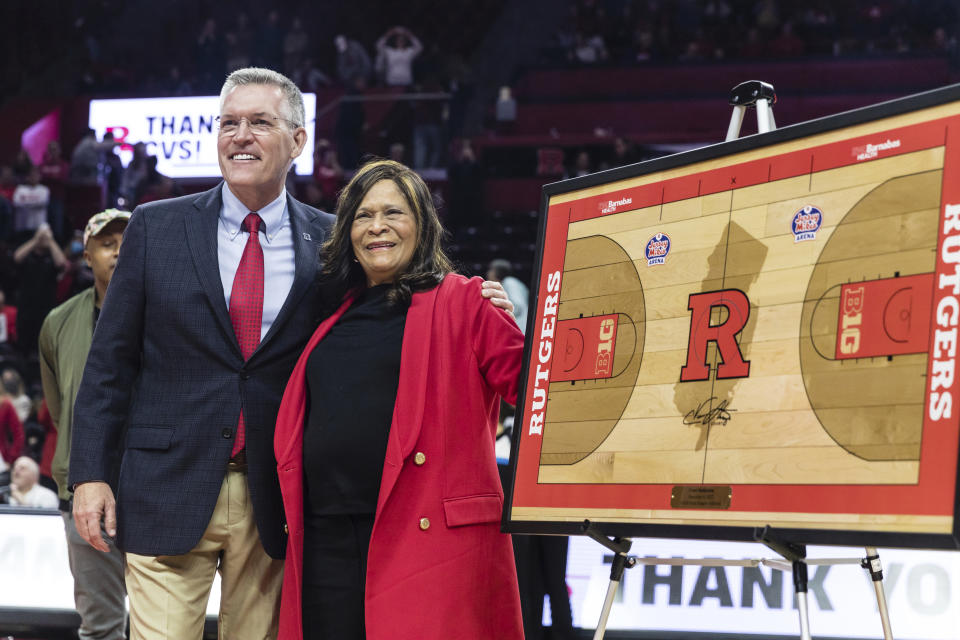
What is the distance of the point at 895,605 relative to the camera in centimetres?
403

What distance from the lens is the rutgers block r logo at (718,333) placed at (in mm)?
2061

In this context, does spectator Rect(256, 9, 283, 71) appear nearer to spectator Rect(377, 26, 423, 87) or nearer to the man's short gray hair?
spectator Rect(377, 26, 423, 87)

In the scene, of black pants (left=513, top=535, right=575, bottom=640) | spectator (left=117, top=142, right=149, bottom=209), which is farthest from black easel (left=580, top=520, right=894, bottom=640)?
spectator (left=117, top=142, right=149, bottom=209)

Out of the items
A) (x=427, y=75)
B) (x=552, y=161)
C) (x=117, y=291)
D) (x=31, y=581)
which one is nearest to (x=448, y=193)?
(x=552, y=161)

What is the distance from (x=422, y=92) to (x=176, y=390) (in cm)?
1067

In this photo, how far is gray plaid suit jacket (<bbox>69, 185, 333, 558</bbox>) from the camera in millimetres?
2494

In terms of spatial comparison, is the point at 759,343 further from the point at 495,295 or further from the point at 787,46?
the point at 787,46

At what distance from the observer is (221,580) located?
8.38 feet

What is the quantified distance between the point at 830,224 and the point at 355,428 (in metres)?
1.11

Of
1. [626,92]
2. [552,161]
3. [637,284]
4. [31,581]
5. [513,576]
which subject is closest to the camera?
[637,284]

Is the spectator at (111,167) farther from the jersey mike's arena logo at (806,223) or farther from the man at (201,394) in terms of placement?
the jersey mike's arena logo at (806,223)

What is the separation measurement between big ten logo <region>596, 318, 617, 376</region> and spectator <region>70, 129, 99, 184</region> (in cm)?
1159

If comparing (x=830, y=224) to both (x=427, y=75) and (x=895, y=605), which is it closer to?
(x=895, y=605)

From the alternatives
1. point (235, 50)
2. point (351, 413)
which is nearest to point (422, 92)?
point (235, 50)
